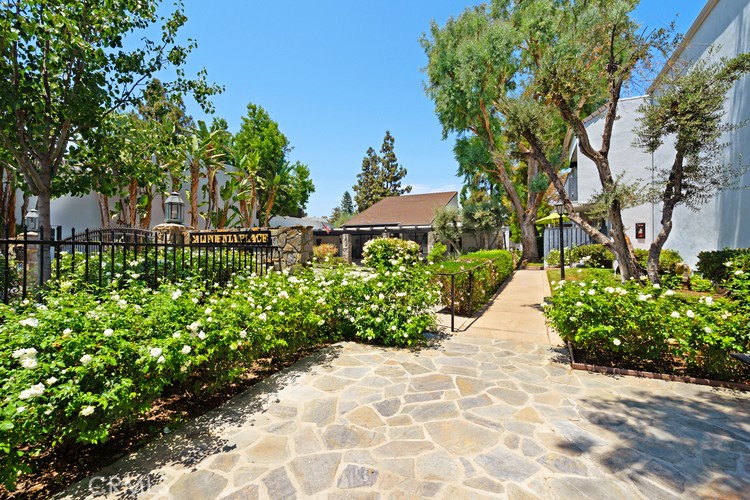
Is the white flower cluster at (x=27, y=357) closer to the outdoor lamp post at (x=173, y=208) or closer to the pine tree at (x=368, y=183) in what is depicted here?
the outdoor lamp post at (x=173, y=208)

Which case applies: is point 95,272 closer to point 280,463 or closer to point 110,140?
point 110,140

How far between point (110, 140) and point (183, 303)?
12.6 feet

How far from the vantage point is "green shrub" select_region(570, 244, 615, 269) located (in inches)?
605

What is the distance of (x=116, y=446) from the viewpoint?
2932mm

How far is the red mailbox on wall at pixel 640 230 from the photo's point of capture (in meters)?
14.7

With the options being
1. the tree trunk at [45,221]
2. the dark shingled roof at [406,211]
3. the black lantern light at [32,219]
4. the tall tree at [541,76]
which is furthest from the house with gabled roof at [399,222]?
the tree trunk at [45,221]

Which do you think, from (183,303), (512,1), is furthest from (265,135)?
(183,303)

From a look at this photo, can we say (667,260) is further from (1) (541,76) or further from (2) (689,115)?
(1) (541,76)

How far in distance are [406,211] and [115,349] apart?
23.3 m

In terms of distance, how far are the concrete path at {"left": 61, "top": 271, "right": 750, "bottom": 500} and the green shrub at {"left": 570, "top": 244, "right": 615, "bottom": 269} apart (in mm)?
12857

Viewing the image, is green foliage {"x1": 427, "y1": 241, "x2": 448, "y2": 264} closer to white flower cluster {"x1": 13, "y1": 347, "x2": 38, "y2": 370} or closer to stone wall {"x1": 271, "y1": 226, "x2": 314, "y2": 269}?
stone wall {"x1": 271, "y1": 226, "x2": 314, "y2": 269}

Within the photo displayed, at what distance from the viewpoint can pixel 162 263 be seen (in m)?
6.25

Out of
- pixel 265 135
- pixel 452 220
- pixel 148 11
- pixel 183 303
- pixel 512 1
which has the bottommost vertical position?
pixel 183 303

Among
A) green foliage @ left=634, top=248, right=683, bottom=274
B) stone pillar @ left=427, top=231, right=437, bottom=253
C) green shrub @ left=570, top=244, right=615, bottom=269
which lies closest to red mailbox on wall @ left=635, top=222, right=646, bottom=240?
green shrub @ left=570, top=244, right=615, bottom=269
